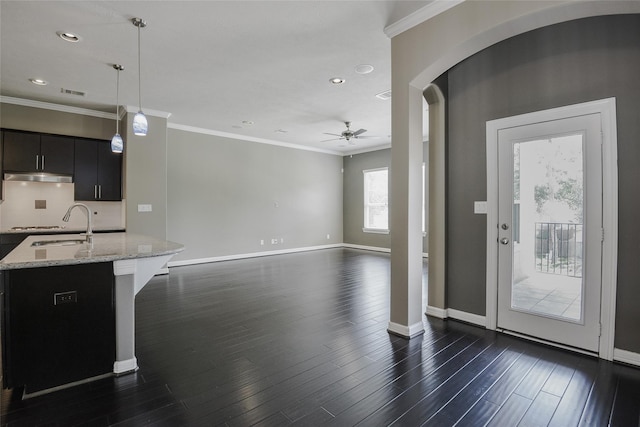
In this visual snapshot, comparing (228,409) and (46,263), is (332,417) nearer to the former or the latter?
(228,409)

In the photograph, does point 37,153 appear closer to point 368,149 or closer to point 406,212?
point 406,212

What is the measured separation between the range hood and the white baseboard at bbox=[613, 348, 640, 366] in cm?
739

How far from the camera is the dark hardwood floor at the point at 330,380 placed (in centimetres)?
187

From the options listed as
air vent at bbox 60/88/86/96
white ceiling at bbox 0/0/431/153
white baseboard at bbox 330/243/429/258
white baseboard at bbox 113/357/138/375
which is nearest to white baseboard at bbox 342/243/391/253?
white baseboard at bbox 330/243/429/258

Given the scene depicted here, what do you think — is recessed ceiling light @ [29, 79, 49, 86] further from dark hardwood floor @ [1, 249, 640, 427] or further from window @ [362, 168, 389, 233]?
window @ [362, 168, 389, 233]

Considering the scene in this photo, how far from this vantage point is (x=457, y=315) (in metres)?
3.48

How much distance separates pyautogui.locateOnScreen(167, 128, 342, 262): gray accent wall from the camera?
6.71 metres

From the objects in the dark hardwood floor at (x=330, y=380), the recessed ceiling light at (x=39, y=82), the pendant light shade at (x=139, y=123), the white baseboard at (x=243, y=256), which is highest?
the recessed ceiling light at (x=39, y=82)

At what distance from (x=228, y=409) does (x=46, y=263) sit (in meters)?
1.50

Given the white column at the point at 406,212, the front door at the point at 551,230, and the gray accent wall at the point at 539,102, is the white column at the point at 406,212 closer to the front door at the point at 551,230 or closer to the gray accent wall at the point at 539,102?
the gray accent wall at the point at 539,102

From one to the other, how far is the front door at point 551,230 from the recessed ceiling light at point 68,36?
4509 mm

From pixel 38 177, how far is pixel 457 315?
6500 millimetres

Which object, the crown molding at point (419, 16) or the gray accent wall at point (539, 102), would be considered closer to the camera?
the gray accent wall at point (539, 102)

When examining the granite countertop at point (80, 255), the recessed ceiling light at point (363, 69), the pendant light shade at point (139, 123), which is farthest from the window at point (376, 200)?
the granite countertop at point (80, 255)
